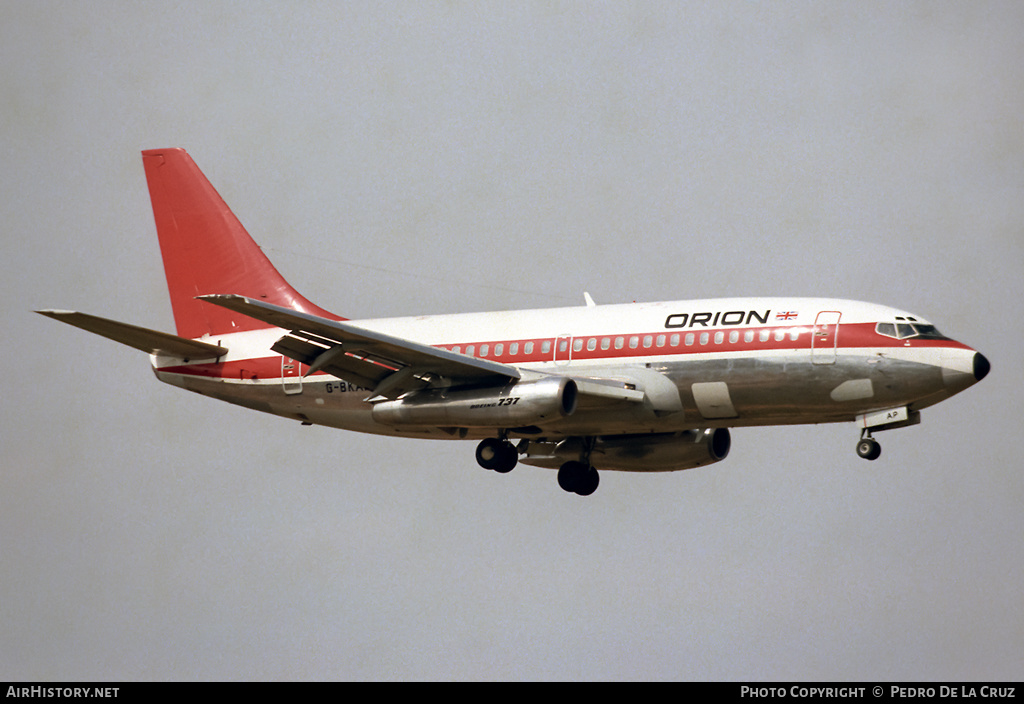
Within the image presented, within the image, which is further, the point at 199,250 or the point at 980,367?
the point at 199,250

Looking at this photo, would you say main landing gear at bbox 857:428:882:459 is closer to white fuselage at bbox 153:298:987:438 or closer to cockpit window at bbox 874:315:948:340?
white fuselage at bbox 153:298:987:438

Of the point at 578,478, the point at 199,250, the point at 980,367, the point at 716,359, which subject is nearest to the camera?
the point at 980,367

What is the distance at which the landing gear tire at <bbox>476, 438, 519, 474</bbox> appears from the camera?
48281 millimetres

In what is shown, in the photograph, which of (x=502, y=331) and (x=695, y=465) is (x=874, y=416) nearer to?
(x=695, y=465)

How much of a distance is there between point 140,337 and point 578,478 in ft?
47.0

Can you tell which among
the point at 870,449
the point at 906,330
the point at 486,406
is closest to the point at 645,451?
the point at 486,406

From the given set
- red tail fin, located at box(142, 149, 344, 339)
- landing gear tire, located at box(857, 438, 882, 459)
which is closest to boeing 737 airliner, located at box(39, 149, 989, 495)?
landing gear tire, located at box(857, 438, 882, 459)

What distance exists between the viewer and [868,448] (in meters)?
44.1

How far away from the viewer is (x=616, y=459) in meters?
50.8

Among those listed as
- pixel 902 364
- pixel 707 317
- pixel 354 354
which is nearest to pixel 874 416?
pixel 902 364

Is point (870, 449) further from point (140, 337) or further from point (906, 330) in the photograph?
point (140, 337)

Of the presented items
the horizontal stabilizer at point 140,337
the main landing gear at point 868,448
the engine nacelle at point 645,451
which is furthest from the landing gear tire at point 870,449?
the horizontal stabilizer at point 140,337

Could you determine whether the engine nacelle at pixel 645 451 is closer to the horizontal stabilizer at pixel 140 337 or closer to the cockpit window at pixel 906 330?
the cockpit window at pixel 906 330

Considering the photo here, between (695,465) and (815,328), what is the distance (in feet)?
25.2
